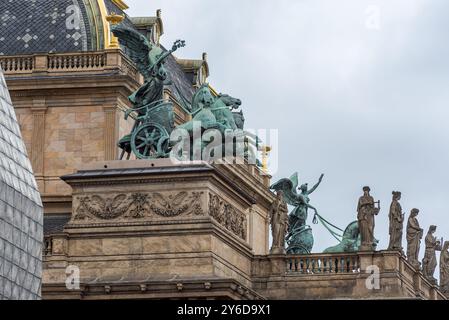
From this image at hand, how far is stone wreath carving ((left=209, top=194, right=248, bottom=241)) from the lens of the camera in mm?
65250

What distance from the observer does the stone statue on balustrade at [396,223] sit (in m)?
68.6

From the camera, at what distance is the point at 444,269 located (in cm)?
7912

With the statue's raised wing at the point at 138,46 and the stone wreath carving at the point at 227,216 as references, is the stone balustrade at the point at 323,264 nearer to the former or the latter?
the stone wreath carving at the point at 227,216

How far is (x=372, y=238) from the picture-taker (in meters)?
68.6

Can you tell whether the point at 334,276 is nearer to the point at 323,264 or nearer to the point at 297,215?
the point at 323,264

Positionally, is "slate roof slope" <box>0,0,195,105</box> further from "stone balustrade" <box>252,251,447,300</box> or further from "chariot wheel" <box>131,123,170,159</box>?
"stone balustrade" <box>252,251,447,300</box>

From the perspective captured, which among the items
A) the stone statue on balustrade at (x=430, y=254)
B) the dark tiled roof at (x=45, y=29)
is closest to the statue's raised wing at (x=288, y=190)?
the stone statue on balustrade at (x=430, y=254)

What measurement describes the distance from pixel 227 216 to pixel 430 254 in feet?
42.9

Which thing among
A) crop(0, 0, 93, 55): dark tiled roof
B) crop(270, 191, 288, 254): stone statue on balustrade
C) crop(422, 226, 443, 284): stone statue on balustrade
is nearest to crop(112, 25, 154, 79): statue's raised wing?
crop(270, 191, 288, 254): stone statue on balustrade

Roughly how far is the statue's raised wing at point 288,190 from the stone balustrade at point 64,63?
672 centimetres

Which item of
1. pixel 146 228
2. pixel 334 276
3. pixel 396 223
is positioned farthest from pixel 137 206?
pixel 396 223

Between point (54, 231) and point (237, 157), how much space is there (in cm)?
765

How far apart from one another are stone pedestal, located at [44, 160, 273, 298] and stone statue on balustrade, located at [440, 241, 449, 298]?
1393 centimetres
